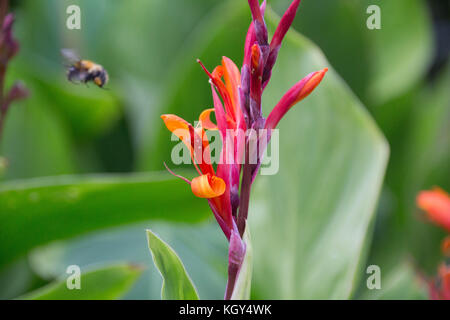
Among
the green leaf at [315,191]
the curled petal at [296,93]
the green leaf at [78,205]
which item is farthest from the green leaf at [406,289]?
the curled petal at [296,93]

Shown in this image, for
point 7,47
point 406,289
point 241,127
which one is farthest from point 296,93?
point 406,289

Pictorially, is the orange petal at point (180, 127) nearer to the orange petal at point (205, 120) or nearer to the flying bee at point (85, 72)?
the orange petal at point (205, 120)

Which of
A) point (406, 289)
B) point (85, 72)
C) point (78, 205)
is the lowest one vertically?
point (406, 289)

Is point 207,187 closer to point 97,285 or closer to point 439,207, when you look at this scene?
point 97,285

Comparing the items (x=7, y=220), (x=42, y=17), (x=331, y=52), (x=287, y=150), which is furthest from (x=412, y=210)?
(x=42, y=17)

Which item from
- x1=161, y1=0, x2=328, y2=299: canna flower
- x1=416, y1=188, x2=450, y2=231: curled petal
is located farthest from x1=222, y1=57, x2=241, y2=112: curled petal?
x1=416, y1=188, x2=450, y2=231: curled petal

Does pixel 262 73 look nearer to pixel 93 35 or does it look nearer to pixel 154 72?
pixel 154 72
